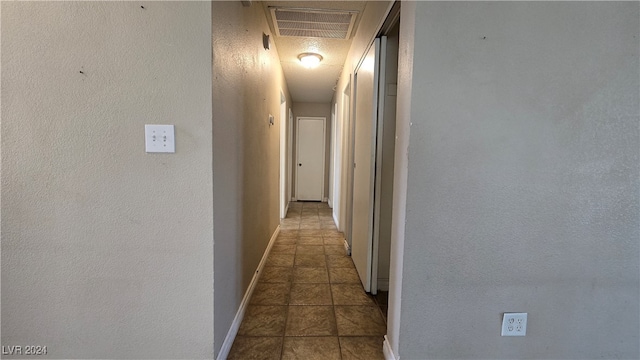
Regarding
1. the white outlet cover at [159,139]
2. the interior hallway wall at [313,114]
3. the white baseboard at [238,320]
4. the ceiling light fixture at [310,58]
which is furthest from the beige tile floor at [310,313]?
the interior hallway wall at [313,114]

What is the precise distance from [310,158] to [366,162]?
3.79 m

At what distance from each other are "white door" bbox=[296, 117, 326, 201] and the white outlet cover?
4.67 m

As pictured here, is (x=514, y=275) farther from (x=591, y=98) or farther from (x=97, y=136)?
(x=97, y=136)

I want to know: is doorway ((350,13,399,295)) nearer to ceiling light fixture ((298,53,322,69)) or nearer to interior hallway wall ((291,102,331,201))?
ceiling light fixture ((298,53,322,69))

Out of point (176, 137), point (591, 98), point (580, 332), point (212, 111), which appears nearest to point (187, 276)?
point (176, 137)

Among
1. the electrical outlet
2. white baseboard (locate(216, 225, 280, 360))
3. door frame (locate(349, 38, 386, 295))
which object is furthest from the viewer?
door frame (locate(349, 38, 386, 295))

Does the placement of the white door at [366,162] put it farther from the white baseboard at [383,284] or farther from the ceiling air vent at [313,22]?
the ceiling air vent at [313,22]

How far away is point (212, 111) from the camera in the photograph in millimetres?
1090

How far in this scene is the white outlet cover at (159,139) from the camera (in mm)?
1073

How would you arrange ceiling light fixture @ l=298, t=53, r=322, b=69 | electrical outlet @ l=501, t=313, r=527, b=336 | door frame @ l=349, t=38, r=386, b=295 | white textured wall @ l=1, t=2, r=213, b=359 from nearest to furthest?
white textured wall @ l=1, t=2, r=213, b=359
electrical outlet @ l=501, t=313, r=527, b=336
door frame @ l=349, t=38, r=386, b=295
ceiling light fixture @ l=298, t=53, r=322, b=69

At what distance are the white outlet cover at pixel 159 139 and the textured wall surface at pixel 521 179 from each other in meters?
1.02

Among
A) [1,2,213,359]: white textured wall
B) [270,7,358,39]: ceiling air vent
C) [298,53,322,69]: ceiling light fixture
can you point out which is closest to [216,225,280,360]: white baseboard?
[1,2,213,359]: white textured wall

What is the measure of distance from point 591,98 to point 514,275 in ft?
2.75

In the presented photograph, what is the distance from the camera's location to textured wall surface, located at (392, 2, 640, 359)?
42.5 inches
